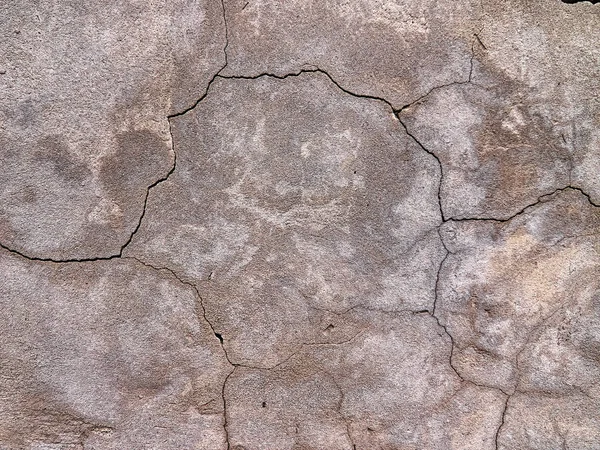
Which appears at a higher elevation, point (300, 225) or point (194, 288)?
point (300, 225)

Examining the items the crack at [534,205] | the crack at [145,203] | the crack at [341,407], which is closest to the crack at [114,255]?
the crack at [145,203]

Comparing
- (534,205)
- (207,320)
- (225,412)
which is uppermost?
(534,205)

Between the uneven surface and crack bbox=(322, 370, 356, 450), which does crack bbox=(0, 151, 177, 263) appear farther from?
crack bbox=(322, 370, 356, 450)

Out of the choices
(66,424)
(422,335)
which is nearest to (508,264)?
(422,335)

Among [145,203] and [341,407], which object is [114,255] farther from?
[341,407]

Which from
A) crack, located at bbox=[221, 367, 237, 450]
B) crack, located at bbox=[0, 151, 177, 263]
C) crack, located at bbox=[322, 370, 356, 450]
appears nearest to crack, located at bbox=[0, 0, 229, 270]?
crack, located at bbox=[0, 151, 177, 263]

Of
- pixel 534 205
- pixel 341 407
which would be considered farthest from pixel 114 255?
pixel 534 205

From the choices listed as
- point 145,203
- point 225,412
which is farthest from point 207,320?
point 145,203

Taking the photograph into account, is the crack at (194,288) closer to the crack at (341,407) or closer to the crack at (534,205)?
the crack at (341,407)

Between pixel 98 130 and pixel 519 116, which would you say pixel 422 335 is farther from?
pixel 98 130

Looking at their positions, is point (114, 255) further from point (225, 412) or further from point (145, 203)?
point (225, 412)
